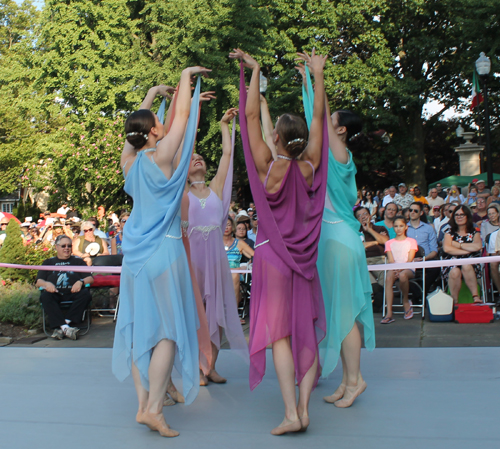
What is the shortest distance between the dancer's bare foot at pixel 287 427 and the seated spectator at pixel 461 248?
496 cm

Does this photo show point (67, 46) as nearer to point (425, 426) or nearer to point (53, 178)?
point (53, 178)

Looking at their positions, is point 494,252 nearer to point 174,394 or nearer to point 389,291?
point 389,291

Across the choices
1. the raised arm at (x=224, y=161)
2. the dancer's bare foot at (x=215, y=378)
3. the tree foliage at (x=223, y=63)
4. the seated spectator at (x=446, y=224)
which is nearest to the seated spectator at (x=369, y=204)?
the tree foliage at (x=223, y=63)

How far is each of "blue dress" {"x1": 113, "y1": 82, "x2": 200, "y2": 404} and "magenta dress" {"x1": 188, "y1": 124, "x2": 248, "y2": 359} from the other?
990mm

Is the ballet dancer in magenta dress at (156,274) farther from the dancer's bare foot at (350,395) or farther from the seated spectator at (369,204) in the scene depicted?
the seated spectator at (369,204)

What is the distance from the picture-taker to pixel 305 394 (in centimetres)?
369

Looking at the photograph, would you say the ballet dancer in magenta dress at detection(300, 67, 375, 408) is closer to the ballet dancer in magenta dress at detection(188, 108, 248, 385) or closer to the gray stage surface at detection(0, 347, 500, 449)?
the gray stage surface at detection(0, 347, 500, 449)

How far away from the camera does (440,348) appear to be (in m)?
5.86

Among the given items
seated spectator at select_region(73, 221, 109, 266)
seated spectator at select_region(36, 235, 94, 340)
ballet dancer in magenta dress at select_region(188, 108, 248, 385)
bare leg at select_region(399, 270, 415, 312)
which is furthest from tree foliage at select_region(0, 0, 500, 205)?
ballet dancer in magenta dress at select_region(188, 108, 248, 385)

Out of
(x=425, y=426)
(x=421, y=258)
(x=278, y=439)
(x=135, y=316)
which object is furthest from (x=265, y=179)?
(x=421, y=258)

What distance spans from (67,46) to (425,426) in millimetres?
22587

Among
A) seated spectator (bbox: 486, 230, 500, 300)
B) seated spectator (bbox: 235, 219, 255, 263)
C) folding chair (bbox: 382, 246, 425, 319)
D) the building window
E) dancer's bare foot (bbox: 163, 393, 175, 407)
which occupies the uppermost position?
the building window

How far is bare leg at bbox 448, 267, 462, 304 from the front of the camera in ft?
26.0

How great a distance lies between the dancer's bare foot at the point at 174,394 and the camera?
4.46 metres
